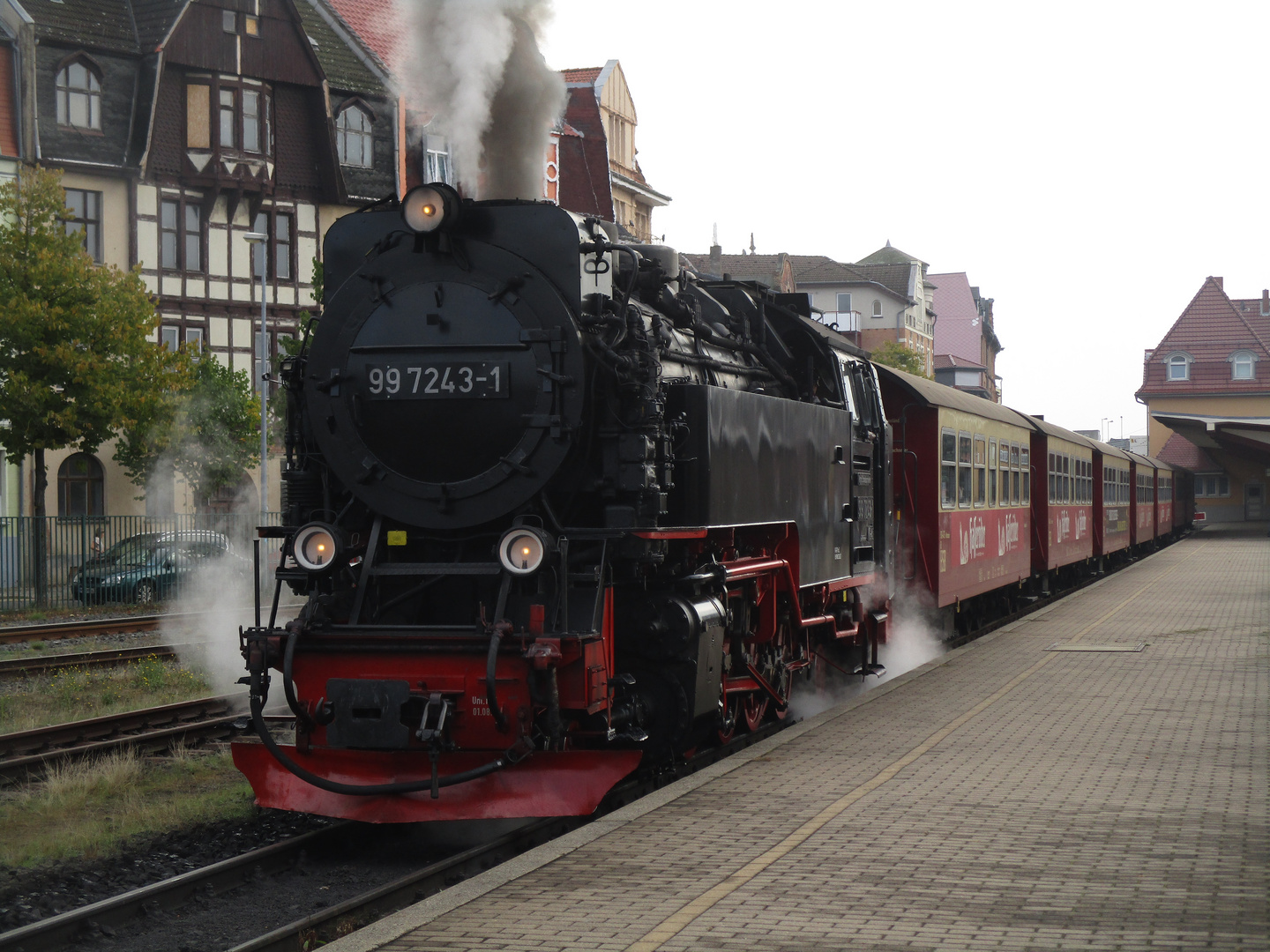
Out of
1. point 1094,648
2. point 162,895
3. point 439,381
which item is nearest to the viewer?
point 162,895

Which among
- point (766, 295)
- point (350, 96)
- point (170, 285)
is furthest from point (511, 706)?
point (350, 96)

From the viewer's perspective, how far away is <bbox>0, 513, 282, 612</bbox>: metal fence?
70.1 ft

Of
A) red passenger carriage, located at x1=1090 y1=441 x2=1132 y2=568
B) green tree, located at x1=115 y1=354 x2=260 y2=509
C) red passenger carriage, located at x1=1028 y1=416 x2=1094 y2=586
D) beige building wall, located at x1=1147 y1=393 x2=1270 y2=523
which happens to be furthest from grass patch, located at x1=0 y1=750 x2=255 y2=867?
beige building wall, located at x1=1147 y1=393 x2=1270 y2=523

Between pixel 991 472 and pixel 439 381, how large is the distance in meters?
11.7

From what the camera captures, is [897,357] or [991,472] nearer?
[991,472]

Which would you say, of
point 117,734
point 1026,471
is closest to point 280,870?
point 117,734

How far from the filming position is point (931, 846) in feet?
20.1

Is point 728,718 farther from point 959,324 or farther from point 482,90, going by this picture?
point 959,324

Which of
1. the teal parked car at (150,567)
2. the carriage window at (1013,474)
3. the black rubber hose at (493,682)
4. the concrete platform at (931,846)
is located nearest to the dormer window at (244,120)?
the teal parked car at (150,567)

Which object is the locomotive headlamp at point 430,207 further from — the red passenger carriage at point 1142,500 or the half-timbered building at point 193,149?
the red passenger carriage at point 1142,500

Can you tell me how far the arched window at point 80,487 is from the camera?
1099 inches

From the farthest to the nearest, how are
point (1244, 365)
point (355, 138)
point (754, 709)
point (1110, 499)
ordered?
point (1244, 365), point (355, 138), point (1110, 499), point (754, 709)

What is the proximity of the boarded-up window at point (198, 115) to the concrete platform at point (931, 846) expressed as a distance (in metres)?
24.2

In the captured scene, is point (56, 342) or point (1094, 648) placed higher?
point (56, 342)
